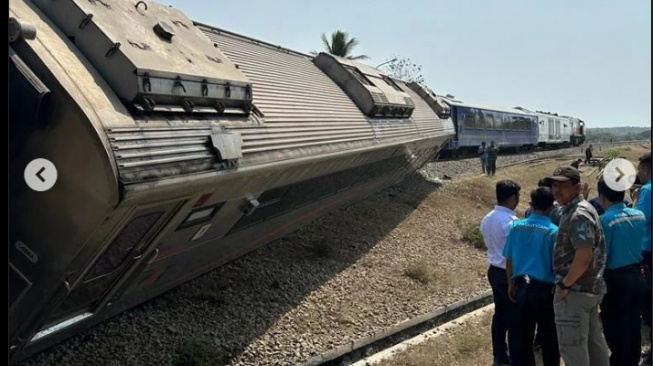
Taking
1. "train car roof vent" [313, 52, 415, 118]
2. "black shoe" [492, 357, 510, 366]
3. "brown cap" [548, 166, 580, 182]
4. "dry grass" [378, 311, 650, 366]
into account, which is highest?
"train car roof vent" [313, 52, 415, 118]

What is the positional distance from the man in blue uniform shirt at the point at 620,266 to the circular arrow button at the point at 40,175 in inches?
177

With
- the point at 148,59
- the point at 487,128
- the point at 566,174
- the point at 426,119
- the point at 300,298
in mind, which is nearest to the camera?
the point at 148,59

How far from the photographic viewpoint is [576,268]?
474 cm

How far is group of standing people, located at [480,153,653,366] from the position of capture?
16.0 feet

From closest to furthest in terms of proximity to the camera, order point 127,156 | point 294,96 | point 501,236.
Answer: point 127,156
point 501,236
point 294,96

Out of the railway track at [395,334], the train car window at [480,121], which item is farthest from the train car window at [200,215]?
the train car window at [480,121]

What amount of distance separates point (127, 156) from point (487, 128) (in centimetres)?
2578

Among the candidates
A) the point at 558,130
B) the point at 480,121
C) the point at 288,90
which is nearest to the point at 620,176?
the point at 288,90

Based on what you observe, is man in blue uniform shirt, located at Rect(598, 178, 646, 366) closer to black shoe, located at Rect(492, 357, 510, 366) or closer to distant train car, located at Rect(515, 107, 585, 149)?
black shoe, located at Rect(492, 357, 510, 366)

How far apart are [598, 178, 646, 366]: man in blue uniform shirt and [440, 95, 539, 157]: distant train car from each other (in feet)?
63.7

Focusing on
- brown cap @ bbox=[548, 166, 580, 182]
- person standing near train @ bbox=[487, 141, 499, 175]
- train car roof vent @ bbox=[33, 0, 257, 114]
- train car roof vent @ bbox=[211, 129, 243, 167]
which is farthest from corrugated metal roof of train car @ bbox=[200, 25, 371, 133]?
person standing near train @ bbox=[487, 141, 499, 175]

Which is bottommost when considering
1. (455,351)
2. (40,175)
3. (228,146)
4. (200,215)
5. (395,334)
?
(395,334)

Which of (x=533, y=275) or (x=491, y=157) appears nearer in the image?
(x=533, y=275)

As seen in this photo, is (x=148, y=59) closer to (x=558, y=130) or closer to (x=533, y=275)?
(x=533, y=275)
